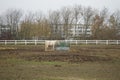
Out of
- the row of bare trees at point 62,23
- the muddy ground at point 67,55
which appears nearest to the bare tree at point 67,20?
the row of bare trees at point 62,23

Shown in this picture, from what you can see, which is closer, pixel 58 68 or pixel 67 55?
pixel 58 68

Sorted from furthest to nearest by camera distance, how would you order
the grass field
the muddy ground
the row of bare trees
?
1. the row of bare trees
2. the muddy ground
3. the grass field

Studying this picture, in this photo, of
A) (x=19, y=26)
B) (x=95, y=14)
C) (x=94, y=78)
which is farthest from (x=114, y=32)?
(x=94, y=78)

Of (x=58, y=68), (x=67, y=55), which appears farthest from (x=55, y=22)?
(x=58, y=68)

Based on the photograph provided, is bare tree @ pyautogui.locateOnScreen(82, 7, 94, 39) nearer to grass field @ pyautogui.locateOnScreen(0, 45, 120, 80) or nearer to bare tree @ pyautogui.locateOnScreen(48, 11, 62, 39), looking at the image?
Result: bare tree @ pyautogui.locateOnScreen(48, 11, 62, 39)

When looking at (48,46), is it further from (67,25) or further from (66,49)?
(67,25)

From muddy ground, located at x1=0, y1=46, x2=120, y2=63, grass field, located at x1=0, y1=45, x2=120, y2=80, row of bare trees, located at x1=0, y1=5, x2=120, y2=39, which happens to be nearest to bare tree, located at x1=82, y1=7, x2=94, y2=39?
row of bare trees, located at x1=0, y1=5, x2=120, y2=39

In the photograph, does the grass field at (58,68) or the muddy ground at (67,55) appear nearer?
the grass field at (58,68)

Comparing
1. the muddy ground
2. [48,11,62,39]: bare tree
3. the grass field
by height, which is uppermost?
[48,11,62,39]: bare tree

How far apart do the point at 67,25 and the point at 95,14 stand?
841 cm

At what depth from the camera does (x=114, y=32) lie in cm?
6562

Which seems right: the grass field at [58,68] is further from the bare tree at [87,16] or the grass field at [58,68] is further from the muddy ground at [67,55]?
the bare tree at [87,16]

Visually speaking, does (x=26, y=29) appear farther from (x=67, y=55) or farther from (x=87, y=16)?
(x=67, y=55)

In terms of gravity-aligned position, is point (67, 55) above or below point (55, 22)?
below
